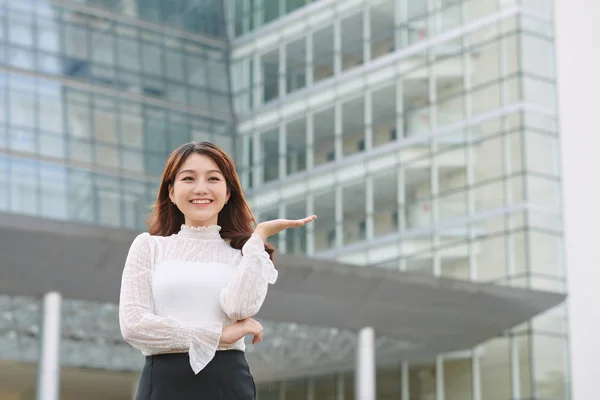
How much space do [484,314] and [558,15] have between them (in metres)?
8.81

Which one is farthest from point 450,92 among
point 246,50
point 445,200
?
point 246,50

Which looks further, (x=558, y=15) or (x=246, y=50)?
(x=246, y=50)

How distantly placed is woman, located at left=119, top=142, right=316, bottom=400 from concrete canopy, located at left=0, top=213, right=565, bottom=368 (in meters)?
19.1

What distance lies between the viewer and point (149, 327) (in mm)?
3357

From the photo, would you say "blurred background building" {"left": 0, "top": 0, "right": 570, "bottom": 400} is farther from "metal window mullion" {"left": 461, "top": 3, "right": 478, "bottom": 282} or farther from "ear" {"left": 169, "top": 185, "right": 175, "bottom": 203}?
"ear" {"left": 169, "top": 185, "right": 175, "bottom": 203}

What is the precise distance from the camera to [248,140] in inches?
1626

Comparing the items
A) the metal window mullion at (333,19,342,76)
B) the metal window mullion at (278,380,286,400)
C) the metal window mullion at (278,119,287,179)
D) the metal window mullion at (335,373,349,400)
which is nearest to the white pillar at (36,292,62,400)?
the metal window mullion at (335,373,349,400)

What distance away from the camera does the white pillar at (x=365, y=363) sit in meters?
29.2

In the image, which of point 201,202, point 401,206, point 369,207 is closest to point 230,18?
point 369,207

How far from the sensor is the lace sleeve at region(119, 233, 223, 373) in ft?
11.0

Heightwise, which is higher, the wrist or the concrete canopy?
the concrete canopy

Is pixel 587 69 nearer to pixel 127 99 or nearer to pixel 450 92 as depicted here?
pixel 450 92

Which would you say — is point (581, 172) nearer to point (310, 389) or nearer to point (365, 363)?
point (365, 363)

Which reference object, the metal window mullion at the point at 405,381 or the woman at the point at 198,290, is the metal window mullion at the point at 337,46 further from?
the woman at the point at 198,290
